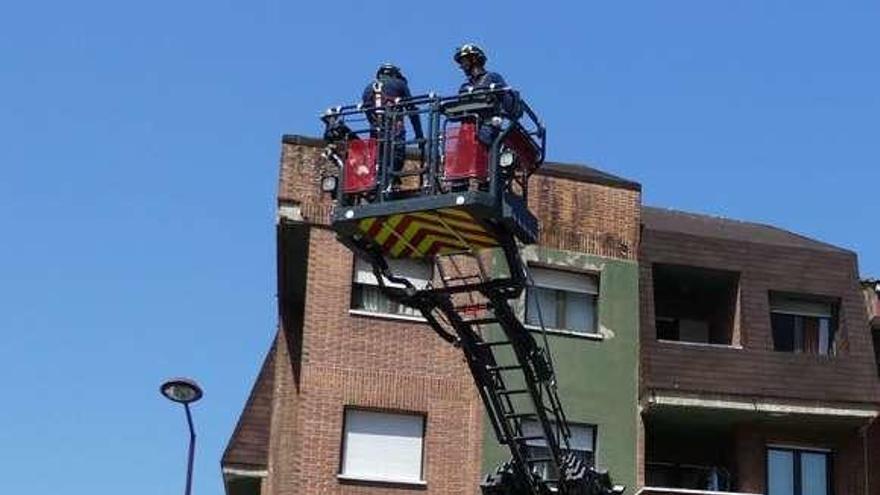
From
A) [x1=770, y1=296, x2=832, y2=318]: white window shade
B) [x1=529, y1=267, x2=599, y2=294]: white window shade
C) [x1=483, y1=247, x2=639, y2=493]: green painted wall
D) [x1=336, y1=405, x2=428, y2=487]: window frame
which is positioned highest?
[x1=770, y1=296, x2=832, y2=318]: white window shade

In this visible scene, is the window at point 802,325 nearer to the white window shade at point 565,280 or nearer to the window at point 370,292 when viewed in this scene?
the white window shade at point 565,280

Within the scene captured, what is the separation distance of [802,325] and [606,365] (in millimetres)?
5054

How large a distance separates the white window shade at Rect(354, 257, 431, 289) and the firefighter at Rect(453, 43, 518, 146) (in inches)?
419

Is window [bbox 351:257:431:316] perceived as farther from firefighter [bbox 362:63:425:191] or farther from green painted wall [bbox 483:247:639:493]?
firefighter [bbox 362:63:425:191]

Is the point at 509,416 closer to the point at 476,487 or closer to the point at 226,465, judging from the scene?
the point at 476,487

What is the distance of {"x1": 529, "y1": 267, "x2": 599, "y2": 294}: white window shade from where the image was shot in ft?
102

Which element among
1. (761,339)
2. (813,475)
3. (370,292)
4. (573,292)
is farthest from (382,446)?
(813,475)

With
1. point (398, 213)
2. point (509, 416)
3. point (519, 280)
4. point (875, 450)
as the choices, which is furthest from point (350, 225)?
point (875, 450)

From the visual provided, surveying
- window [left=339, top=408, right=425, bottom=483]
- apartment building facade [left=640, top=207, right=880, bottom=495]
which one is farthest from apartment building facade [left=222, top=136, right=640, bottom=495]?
apartment building facade [left=640, top=207, right=880, bottom=495]

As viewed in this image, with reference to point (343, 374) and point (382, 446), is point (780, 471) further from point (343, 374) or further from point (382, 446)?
point (343, 374)

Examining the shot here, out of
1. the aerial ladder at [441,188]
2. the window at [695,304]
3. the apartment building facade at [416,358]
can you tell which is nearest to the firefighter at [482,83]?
the aerial ladder at [441,188]

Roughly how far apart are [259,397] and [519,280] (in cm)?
1528

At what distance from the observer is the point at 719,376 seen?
31109 millimetres

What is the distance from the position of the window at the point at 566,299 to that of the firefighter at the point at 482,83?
11.6m
